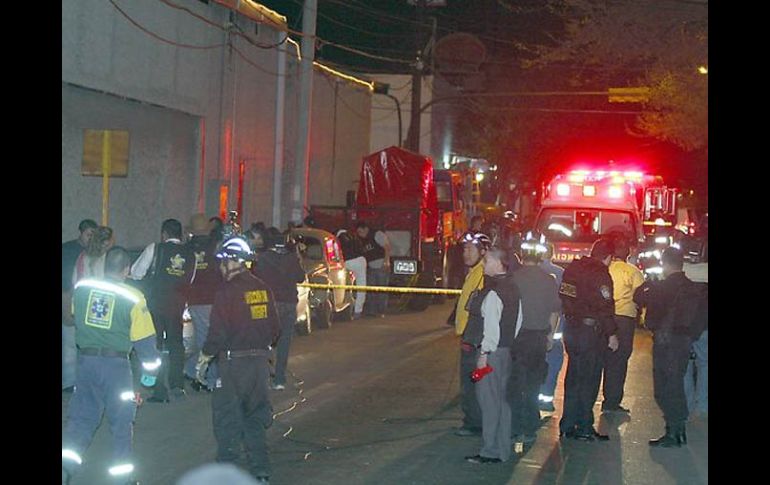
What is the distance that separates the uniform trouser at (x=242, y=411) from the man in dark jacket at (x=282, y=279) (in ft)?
14.3

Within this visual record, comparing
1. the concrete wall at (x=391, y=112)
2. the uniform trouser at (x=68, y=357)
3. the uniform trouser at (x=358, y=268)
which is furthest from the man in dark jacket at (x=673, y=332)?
the concrete wall at (x=391, y=112)

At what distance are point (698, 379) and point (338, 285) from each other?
30.3 feet

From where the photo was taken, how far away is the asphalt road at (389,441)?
9891mm

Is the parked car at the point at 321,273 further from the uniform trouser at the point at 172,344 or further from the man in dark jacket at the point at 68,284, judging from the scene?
the man in dark jacket at the point at 68,284

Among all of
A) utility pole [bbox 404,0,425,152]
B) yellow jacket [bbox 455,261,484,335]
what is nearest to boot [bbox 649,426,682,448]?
yellow jacket [bbox 455,261,484,335]

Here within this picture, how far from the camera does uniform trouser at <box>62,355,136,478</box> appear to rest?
8695 millimetres

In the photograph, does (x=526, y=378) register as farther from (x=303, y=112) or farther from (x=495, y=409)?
(x=303, y=112)

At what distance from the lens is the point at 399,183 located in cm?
2738

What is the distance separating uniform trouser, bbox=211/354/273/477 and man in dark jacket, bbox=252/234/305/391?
4.35 meters

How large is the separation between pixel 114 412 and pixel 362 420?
160 inches

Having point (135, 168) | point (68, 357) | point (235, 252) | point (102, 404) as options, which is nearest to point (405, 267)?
point (135, 168)

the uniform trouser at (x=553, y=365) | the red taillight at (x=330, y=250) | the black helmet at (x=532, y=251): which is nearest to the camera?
the black helmet at (x=532, y=251)

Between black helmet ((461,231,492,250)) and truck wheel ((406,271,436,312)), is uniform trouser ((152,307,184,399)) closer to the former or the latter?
black helmet ((461,231,492,250))
